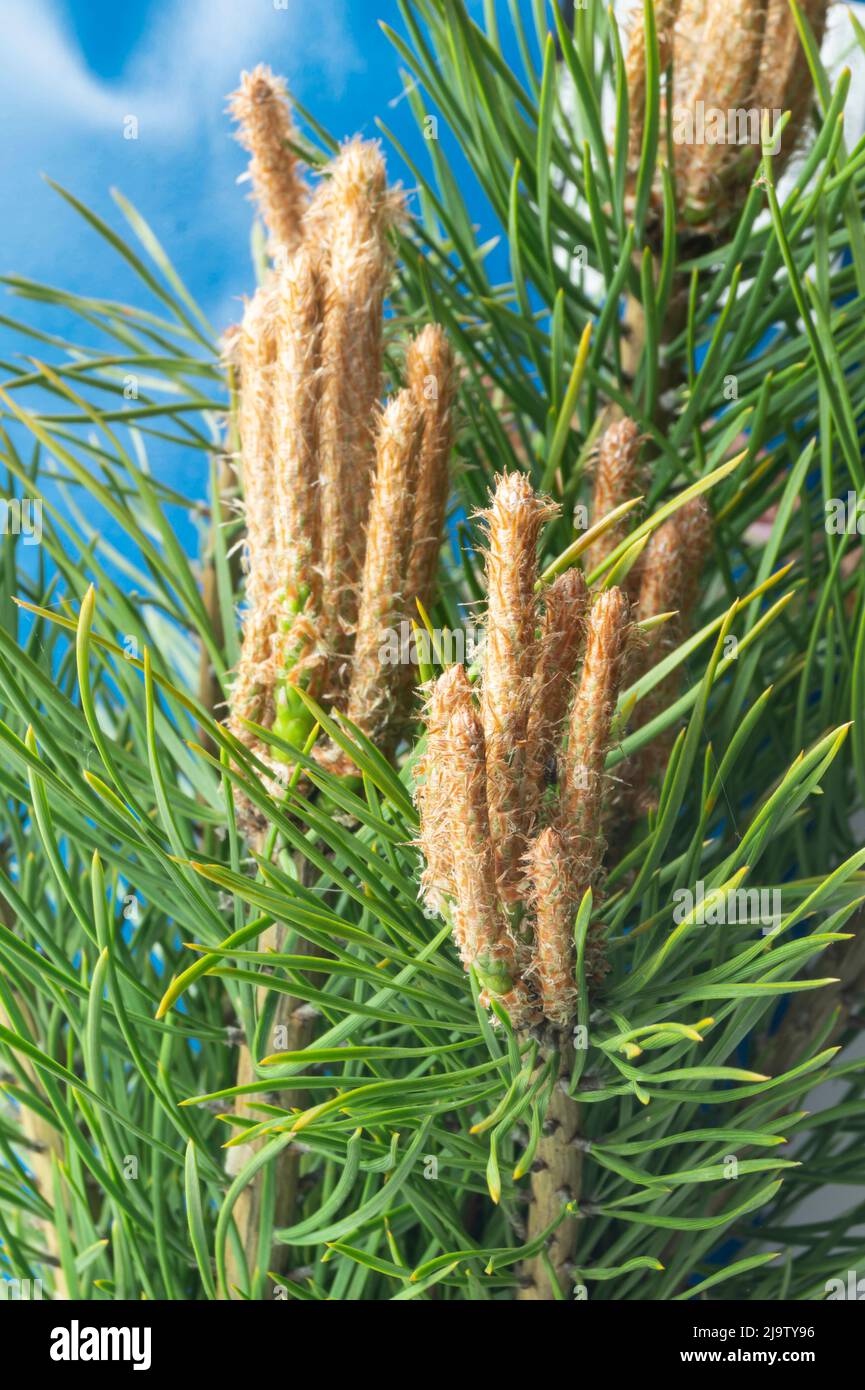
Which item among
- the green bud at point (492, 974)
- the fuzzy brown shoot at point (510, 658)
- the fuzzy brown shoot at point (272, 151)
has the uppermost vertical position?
the fuzzy brown shoot at point (272, 151)

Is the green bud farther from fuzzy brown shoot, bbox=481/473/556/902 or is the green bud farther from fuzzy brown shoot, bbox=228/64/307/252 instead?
fuzzy brown shoot, bbox=228/64/307/252

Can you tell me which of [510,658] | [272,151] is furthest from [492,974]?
[272,151]

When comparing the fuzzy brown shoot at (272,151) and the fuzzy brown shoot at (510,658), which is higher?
the fuzzy brown shoot at (272,151)

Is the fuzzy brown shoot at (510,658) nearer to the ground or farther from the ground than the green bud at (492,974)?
farther from the ground

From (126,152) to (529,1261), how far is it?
13.4 inches

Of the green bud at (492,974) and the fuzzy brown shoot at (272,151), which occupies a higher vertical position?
the fuzzy brown shoot at (272,151)

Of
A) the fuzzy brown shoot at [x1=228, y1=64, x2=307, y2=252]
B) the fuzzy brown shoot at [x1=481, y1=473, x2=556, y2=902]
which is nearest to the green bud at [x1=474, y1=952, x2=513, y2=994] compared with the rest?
the fuzzy brown shoot at [x1=481, y1=473, x2=556, y2=902]

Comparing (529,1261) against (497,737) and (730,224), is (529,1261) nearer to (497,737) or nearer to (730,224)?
(497,737)

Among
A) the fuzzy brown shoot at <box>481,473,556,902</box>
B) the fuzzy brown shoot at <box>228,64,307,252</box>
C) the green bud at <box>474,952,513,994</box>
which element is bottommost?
the green bud at <box>474,952,513,994</box>

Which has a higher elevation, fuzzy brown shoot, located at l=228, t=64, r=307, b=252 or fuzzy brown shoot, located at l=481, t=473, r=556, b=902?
fuzzy brown shoot, located at l=228, t=64, r=307, b=252

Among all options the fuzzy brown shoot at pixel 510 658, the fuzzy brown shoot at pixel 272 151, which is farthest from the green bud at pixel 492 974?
the fuzzy brown shoot at pixel 272 151

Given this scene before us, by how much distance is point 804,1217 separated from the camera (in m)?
0.35

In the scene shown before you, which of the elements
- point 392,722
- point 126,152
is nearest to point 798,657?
point 392,722

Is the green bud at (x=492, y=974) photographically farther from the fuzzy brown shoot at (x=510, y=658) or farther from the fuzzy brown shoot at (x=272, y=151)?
the fuzzy brown shoot at (x=272, y=151)
